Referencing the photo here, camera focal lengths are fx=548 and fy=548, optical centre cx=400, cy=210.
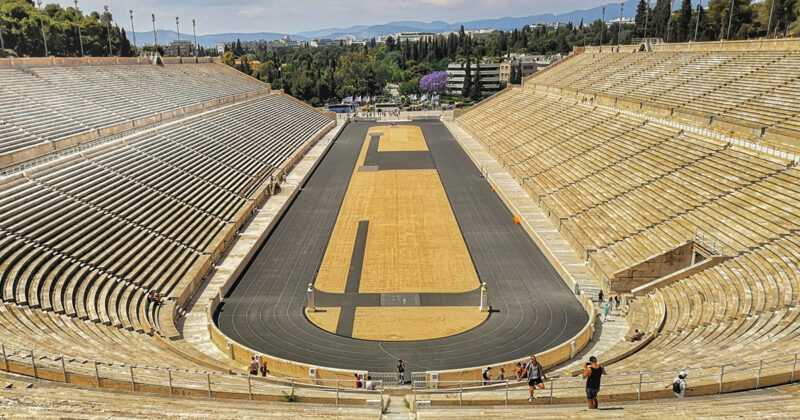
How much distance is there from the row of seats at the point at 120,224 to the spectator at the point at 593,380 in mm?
13557

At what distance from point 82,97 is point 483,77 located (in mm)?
83408

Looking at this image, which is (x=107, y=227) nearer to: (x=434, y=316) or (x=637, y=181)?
(x=434, y=316)

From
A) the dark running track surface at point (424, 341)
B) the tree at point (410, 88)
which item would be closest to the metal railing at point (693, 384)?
the dark running track surface at point (424, 341)

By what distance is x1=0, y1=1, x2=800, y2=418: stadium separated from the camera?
11258 mm

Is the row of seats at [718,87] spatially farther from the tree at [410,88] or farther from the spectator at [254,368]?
the tree at [410,88]

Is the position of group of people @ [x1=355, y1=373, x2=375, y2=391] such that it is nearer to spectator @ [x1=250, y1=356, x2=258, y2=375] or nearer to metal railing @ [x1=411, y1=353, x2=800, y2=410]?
metal railing @ [x1=411, y1=353, x2=800, y2=410]

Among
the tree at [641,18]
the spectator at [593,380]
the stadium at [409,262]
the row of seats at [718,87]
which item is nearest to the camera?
the spectator at [593,380]

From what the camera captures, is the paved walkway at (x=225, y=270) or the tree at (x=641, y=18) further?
the tree at (x=641, y=18)

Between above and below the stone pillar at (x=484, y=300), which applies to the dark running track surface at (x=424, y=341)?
below

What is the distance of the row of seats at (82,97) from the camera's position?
93.5ft

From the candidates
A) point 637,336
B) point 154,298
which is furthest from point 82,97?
point 637,336

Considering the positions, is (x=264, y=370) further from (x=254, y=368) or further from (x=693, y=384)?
(x=693, y=384)

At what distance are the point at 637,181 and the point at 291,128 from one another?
38391 mm

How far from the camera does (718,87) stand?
33.0 meters
